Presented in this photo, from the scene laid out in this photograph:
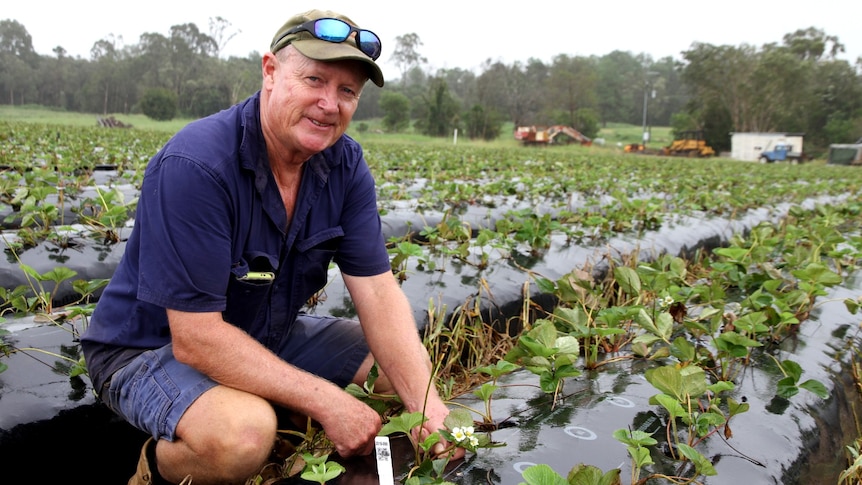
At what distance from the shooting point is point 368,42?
170 centimetres

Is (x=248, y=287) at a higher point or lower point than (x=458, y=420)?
higher

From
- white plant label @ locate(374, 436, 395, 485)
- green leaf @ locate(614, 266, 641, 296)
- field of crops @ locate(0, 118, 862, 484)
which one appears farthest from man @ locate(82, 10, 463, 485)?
green leaf @ locate(614, 266, 641, 296)

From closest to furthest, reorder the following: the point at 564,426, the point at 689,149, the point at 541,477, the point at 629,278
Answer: the point at 541,477 < the point at 564,426 < the point at 629,278 < the point at 689,149

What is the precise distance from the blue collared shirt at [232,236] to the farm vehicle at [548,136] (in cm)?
2781

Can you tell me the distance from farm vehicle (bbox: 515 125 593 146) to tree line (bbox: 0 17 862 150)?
12.4ft

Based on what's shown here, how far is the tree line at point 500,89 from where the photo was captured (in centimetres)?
3525

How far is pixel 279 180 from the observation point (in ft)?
5.77

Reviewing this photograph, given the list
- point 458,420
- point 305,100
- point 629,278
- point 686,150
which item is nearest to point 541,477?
point 458,420

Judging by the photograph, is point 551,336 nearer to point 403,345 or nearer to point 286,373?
point 403,345

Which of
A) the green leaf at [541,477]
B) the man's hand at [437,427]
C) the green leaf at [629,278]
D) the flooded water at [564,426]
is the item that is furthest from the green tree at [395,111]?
the green leaf at [541,477]

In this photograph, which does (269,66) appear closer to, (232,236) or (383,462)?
(232,236)

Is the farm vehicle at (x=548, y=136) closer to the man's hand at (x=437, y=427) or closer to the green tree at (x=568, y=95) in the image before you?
the green tree at (x=568, y=95)

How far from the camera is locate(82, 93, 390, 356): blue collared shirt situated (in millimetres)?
1471

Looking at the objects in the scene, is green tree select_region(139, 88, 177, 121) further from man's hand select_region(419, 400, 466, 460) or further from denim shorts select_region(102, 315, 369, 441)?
man's hand select_region(419, 400, 466, 460)
